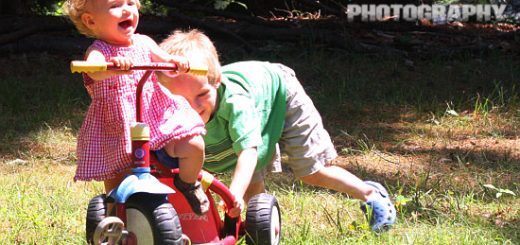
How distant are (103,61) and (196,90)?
1.79ft

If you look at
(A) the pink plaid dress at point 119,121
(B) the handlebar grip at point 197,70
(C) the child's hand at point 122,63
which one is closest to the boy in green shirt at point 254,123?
(A) the pink plaid dress at point 119,121

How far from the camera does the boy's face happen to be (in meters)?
3.26

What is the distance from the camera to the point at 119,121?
10.1 ft

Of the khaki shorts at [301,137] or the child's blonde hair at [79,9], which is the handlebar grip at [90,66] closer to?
the child's blonde hair at [79,9]

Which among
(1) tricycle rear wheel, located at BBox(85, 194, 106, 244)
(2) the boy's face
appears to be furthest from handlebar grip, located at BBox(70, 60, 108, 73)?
(1) tricycle rear wheel, located at BBox(85, 194, 106, 244)

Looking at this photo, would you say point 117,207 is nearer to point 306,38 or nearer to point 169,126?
point 169,126

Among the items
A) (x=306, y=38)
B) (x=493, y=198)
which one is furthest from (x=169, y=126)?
(x=306, y=38)

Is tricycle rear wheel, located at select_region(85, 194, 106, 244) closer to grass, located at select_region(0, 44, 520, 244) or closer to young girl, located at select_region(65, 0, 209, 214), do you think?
young girl, located at select_region(65, 0, 209, 214)

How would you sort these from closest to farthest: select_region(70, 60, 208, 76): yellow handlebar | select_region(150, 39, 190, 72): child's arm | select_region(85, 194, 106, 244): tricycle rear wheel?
select_region(70, 60, 208, 76): yellow handlebar, select_region(150, 39, 190, 72): child's arm, select_region(85, 194, 106, 244): tricycle rear wheel

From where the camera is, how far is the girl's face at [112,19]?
3090 millimetres

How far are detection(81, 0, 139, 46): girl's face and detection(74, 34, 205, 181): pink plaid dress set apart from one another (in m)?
0.04

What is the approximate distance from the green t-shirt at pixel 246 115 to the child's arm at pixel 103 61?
1.91 feet

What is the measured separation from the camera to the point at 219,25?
25.9ft

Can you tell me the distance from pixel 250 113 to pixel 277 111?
1.08 ft
